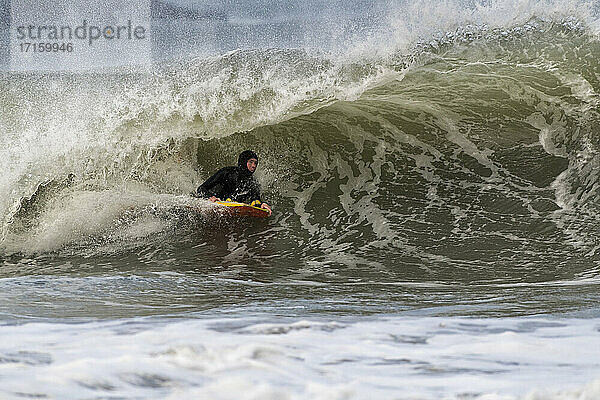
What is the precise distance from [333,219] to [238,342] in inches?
152

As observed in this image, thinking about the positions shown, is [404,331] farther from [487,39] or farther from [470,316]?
[487,39]

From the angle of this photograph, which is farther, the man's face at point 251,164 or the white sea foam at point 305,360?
the man's face at point 251,164

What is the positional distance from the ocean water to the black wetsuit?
15 centimetres

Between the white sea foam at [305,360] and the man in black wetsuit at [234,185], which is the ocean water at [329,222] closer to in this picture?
the white sea foam at [305,360]

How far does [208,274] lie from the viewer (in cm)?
475

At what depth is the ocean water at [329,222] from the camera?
2.28m

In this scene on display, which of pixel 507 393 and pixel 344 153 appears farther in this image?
pixel 344 153

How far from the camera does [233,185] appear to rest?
6.18m

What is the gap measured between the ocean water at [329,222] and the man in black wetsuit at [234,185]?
0.13 m

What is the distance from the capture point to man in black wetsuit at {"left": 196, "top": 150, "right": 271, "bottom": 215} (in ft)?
20.2

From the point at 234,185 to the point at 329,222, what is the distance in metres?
0.84

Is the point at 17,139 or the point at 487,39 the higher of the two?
the point at 487,39

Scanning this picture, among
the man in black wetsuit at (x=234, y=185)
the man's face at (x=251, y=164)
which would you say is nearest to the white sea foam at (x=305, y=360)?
the man in black wetsuit at (x=234, y=185)

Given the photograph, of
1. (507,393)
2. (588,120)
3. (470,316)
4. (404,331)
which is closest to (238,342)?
(404,331)
